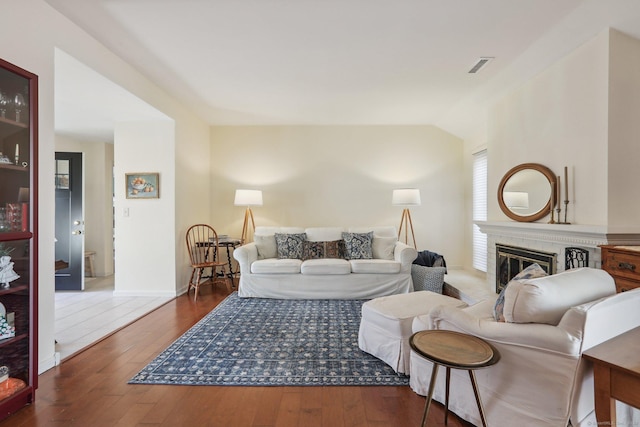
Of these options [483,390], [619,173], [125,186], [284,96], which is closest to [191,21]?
[284,96]

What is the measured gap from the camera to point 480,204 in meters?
4.86

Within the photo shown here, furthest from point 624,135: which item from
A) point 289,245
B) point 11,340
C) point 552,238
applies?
point 11,340

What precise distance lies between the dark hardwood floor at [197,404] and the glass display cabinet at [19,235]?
0.74 ft

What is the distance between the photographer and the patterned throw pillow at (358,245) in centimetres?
430

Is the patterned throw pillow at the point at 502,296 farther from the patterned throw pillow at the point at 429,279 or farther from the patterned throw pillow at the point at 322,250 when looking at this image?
the patterned throw pillow at the point at 322,250

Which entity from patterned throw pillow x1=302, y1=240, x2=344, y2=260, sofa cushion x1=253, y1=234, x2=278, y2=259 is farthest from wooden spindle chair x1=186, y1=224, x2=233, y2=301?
patterned throw pillow x1=302, y1=240, x2=344, y2=260

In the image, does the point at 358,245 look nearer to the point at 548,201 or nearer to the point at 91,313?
the point at 548,201

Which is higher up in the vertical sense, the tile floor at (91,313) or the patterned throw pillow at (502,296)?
the patterned throw pillow at (502,296)

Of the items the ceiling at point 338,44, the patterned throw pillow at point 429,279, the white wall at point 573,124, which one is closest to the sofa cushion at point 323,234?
the patterned throw pillow at point 429,279

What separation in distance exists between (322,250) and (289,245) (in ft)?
1.56

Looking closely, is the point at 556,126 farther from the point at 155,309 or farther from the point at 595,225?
the point at 155,309

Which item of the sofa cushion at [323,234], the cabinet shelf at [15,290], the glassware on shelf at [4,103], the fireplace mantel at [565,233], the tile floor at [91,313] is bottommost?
the tile floor at [91,313]

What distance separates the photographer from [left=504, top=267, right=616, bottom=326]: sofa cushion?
1438mm

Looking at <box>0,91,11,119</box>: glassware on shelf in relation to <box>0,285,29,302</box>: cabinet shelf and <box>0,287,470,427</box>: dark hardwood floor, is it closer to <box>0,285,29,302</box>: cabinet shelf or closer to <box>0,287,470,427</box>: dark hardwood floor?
<box>0,285,29,302</box>: cabinet shelf
